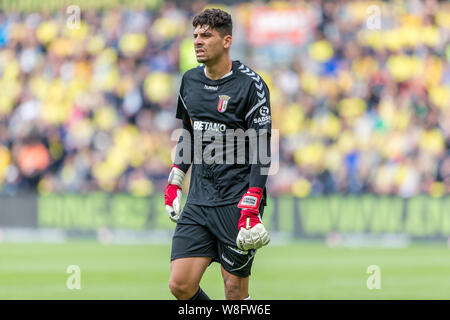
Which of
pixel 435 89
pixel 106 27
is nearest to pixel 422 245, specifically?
pixel 435 89

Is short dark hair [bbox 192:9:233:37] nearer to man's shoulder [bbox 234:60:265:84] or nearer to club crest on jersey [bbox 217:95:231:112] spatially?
man's shoulder [bbox 234:60:265:84]

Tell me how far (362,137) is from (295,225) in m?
2.57

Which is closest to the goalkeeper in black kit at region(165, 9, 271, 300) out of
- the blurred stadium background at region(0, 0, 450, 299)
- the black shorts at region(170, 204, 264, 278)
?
the black shorts at region(170, 204, 264, 278)

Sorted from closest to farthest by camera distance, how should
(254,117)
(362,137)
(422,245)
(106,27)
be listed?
(254,117) → (422,245) → (362,137) → (106,27)

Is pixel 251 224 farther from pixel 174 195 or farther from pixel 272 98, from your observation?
pixel 272 98

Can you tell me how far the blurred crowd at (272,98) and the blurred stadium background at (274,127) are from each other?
0.03m

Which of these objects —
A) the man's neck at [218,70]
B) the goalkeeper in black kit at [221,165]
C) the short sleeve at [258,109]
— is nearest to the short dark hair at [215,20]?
the goalkeeper in black kit at [221,165]

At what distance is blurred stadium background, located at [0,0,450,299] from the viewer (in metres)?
17.1

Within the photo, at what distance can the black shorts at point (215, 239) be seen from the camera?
21.8ft

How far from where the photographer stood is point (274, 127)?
1923cm

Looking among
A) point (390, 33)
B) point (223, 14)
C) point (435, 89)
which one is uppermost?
point (390, 33)

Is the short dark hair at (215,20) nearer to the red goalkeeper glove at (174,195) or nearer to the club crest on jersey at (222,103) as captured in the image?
the club crest on jersey at (222,103)

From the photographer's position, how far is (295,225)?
17734 millimetres

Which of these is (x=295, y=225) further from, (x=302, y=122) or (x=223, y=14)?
(x=223, y=14)
